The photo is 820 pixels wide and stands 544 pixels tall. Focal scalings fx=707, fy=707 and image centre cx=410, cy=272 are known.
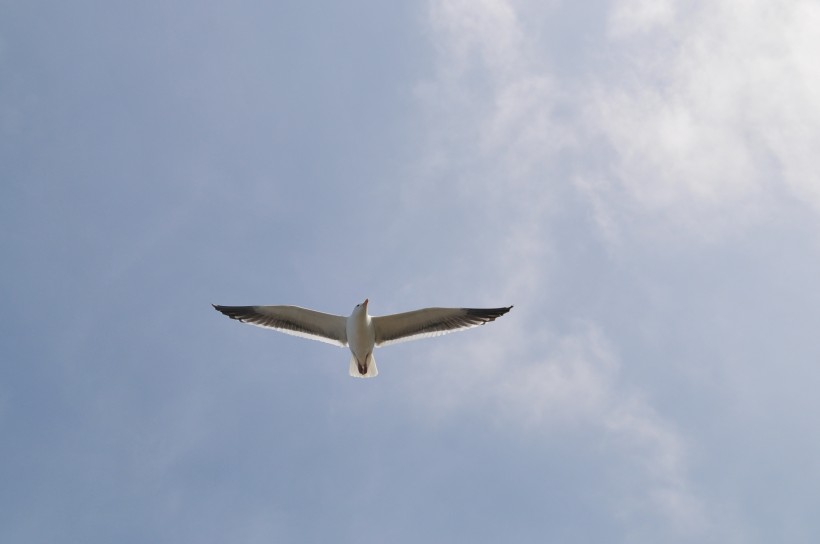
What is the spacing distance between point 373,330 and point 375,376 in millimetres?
1107

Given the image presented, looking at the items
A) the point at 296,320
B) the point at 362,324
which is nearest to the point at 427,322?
the point at 362,324

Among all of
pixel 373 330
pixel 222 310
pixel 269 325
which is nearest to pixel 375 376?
pixel 373 330

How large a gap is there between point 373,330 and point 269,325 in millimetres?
2534

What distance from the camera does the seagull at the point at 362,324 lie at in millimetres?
16484

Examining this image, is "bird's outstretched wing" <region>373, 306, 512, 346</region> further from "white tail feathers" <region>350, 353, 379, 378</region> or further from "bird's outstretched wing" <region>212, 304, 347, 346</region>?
"bird's outstretched wing" <region>212, 304, 347, 346</region>

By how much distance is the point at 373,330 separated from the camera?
54.9 ft

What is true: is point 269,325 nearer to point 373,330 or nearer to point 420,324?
point 373,330

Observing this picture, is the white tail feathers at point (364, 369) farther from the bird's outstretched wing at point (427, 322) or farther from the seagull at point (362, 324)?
the bird's outstretched wing at point (427, 322)

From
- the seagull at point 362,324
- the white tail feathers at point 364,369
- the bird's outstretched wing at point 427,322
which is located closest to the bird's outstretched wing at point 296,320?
the seagull at point 362,324

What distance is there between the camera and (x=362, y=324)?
16.3m

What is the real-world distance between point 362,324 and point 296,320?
6.14ft

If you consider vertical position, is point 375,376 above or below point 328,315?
below

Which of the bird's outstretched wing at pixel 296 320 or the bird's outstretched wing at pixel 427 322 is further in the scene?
the bird's outstretched wing at pixel 296 320

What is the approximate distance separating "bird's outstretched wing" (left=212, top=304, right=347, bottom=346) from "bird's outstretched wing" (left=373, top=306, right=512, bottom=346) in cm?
101
